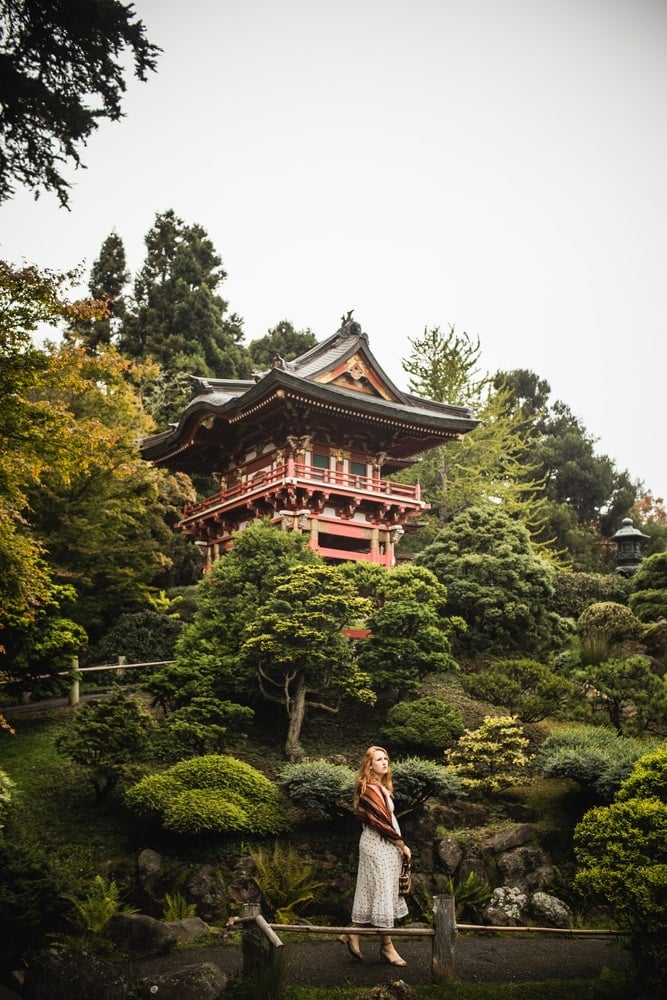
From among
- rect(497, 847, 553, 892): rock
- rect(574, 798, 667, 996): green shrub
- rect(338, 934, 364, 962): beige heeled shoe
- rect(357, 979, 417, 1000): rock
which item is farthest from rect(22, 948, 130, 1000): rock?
rect(497, 847, 553, 892): rock

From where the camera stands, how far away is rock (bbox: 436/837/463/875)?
11.1m

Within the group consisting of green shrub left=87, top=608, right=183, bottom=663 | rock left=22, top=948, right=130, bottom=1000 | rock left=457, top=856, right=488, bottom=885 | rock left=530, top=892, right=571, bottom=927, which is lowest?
rock left=530, top=892, right=571, bottom=927

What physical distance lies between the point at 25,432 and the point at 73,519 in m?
8.97

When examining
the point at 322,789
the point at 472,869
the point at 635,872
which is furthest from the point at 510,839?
the point at 635,872

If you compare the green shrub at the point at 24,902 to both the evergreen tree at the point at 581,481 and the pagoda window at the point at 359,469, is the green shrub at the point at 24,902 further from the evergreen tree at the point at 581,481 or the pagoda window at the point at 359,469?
the evergreen tree at the point at 581,481

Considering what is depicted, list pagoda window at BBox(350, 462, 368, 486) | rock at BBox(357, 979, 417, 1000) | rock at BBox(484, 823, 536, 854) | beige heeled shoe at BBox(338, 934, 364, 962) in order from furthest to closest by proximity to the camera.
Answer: pagoda window at BBox(350, 462, 368, 486)
rock at BBox(484, 823, 536, 854)
beige heeled shoe at BBox(338, 934, 364, 962)
rock at BBox(357, 979, 417, 1000)

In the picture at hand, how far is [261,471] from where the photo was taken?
82.1ft

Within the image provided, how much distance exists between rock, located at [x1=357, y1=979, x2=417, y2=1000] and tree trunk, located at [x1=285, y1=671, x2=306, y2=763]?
777 centimetres

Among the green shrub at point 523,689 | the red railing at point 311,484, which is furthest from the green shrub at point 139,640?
the green shrub at point 523,689

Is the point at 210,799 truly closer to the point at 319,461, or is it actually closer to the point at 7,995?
the point at 7,995

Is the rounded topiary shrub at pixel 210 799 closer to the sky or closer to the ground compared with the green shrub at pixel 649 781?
closer to the ground

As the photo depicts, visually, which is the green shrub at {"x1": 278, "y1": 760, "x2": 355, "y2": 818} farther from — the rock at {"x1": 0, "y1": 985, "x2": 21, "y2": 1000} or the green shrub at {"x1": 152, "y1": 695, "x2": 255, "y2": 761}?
the rock at {"x1": 0, "y1": 985, "x2": 21, "y2": 1000}

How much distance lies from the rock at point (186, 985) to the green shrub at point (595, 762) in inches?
262

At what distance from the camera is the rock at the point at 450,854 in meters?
11.1
